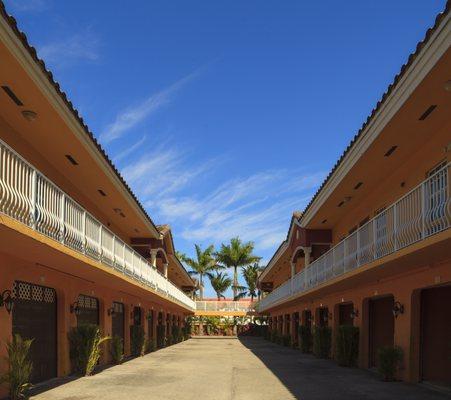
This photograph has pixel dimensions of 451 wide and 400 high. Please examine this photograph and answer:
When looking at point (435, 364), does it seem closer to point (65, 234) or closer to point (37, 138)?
point (65, 234)

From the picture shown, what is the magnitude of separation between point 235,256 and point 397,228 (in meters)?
60.2

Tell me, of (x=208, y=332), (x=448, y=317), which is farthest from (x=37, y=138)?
(x=208, y=332)

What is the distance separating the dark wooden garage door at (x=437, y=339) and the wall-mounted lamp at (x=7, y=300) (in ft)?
31.6

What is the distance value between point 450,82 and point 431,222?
8.28 ft

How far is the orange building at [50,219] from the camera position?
9.46 meters

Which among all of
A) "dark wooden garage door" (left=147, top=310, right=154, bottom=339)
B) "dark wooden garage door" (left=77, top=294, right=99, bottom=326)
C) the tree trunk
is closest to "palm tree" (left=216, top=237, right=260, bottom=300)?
the tree trunk

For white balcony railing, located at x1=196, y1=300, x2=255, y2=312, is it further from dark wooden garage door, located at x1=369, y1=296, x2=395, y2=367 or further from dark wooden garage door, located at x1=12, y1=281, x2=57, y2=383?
dark wooden garage door, located at x1=12, y1=281, x2=57, y2=383

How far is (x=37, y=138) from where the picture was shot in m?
13.7

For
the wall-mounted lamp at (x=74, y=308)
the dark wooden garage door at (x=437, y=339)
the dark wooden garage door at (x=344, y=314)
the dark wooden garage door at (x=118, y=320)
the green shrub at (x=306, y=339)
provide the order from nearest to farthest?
the dark wooden garage door at (x=437, y=339)
the wall-mounted lamp at (x=74, y=308)
the dark wooden garage door at (x=118, y=320)
the dark wooden garage door at (x=344, y=314)
the green shrub at (x=306, y=339)

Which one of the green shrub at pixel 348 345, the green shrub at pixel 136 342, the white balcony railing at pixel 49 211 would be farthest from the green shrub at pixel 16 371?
the green shrub at pixel 136 342

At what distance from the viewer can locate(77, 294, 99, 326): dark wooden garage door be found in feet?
58.1

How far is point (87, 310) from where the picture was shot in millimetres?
18734

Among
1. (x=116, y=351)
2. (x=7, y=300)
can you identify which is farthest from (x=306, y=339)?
(x=7, y=300)

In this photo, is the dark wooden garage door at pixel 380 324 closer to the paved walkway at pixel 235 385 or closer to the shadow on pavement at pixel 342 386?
the shadow on pavement at pixel 342 386
